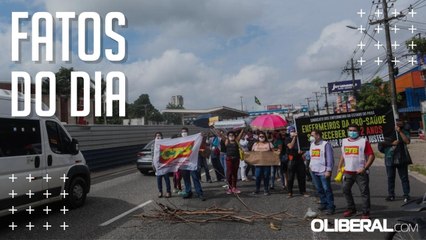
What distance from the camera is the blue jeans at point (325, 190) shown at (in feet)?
27.0

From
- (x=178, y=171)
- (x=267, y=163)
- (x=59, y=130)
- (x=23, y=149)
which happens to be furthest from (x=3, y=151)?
(x=267, y=163)

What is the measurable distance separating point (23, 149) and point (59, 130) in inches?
51.3

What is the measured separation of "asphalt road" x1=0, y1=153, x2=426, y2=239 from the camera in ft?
22.4

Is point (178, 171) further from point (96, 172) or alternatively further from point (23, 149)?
point (96, 172)

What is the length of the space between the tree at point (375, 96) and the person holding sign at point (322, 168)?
4058 centimetres

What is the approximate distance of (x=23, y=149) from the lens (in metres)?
7.87

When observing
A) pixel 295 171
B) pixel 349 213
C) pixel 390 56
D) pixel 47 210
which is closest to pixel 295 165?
pixel 295 171

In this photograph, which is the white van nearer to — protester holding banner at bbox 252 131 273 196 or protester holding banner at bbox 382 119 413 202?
protester holding banner at bbox 252 131 273 196

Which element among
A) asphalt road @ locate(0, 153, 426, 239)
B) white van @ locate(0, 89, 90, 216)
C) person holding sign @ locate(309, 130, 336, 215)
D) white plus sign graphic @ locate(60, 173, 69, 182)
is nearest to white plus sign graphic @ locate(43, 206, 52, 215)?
asphalt road @ locate(0, 153, 426, 239)

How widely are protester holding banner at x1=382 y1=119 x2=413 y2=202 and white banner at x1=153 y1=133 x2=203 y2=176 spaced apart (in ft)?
15.0

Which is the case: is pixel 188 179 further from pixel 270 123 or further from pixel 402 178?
pixel 402 178

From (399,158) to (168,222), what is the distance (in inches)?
208

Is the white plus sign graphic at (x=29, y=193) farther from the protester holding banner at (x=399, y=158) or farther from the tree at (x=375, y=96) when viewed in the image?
the tree at (x=375, y=96)

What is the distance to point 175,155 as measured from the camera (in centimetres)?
1068
